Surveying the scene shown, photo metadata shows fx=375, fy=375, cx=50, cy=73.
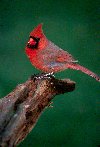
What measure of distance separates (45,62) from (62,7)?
1.07m

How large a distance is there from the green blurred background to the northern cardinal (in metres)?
0.84

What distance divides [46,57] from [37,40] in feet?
0.41

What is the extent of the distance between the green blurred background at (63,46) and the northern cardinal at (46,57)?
33.2 inches

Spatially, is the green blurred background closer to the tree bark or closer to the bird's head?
the bird's head

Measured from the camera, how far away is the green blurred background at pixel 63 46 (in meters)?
3.14

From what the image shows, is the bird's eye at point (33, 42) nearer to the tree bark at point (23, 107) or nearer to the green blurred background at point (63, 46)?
the tree bark at point (23, 107)

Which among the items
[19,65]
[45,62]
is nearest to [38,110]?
[45,62]

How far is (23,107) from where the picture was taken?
1.88 meters

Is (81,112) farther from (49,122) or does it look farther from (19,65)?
(19,65)

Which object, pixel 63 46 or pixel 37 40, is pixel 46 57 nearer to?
pixel 37 40

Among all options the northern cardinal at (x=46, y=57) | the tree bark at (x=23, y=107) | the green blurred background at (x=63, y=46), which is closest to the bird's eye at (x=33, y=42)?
the northern cardinal at (x=46, y=57)

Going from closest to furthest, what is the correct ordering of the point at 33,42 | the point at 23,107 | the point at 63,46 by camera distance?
the point at 23,107 < the point at 33,42 < the point at 63,46

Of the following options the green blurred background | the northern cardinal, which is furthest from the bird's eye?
the green blurred background

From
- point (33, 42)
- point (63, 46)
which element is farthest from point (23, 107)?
point (63, 46)
